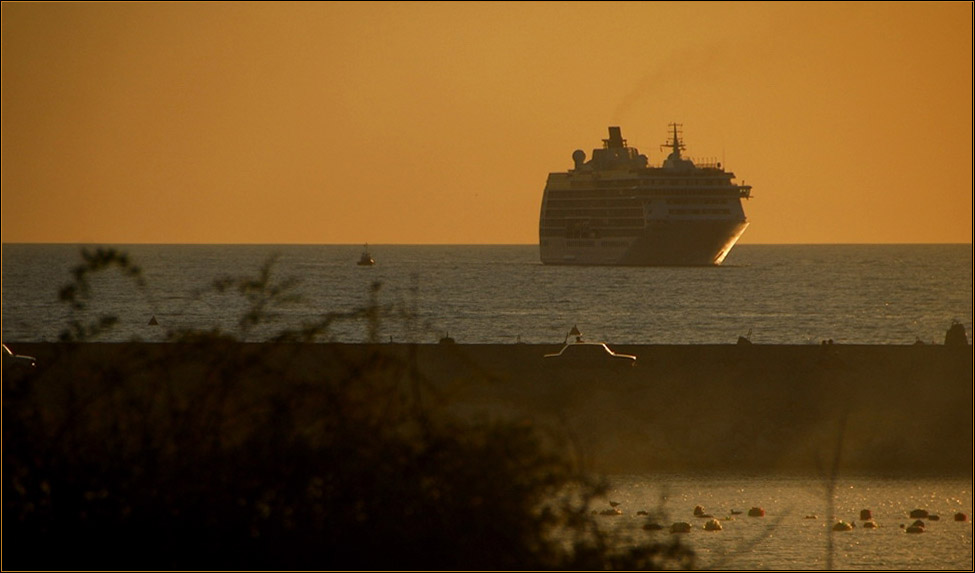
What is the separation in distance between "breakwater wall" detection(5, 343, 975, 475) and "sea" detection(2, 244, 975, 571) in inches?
33.9

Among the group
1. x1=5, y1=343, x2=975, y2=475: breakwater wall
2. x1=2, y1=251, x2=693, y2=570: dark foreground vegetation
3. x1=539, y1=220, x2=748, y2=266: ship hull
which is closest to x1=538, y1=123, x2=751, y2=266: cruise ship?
x1=539, y1=220, x2=748, y2=266: ship hull

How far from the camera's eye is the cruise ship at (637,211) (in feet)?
448

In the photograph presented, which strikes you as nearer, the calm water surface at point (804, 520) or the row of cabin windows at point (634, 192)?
the calm water surface at point (804, 520)

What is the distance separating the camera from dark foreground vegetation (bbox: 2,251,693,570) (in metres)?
8.80

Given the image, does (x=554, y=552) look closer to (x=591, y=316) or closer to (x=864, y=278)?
(x=591, y=316)

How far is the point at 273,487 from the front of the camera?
8828mm

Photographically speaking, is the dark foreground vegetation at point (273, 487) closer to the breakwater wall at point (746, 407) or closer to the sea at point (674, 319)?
the sea at point (674, 319)

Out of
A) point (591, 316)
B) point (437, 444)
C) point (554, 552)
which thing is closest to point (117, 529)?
point (437, 444)

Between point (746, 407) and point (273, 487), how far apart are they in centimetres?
1809

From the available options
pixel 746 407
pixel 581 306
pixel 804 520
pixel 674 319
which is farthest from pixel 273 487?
pixel 581 306

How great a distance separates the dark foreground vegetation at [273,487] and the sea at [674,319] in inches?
21.5

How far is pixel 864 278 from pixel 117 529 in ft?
474

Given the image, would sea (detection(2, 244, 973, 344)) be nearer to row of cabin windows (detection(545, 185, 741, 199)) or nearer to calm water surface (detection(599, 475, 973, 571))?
row of cabin windows (detection(545, 185, 741, 199))

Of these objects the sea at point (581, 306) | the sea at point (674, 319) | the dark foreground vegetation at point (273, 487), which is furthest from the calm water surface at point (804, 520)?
the sea at point (581, 306)
